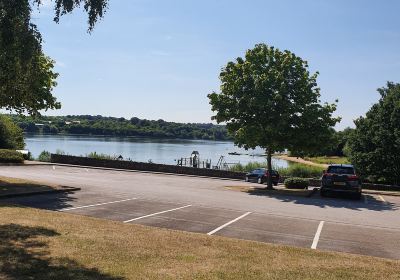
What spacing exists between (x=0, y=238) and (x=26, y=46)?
3995mm

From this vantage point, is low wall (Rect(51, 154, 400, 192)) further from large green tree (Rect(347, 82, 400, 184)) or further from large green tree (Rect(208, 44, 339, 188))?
large green tree (Rect(208, 44, 339, 188))

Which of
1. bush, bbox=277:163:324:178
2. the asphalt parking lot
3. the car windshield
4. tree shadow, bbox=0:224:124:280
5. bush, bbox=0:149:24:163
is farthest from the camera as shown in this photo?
bush, bbox=277:163:324:178

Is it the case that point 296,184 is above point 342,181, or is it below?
below

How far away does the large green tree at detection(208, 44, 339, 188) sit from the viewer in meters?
23.1

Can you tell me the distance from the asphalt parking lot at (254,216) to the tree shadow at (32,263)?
3.99 meters

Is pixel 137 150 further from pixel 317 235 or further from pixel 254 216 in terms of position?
pixel 317 235

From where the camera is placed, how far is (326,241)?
10.3 metres

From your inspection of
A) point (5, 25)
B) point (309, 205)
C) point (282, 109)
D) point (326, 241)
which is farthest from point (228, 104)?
point (5, 25)

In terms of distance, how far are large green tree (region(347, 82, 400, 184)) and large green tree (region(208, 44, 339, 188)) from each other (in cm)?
1435

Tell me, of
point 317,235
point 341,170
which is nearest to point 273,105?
point 341,170

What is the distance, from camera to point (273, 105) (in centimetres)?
2334

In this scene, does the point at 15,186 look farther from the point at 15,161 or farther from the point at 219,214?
the point at 15,161

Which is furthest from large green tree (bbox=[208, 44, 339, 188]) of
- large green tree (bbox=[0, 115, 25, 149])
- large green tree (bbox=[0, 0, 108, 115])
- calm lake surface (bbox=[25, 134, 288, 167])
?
calm lake surface (bbox=[25, 134, 288, 167])

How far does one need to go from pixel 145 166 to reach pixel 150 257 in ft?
97.0
